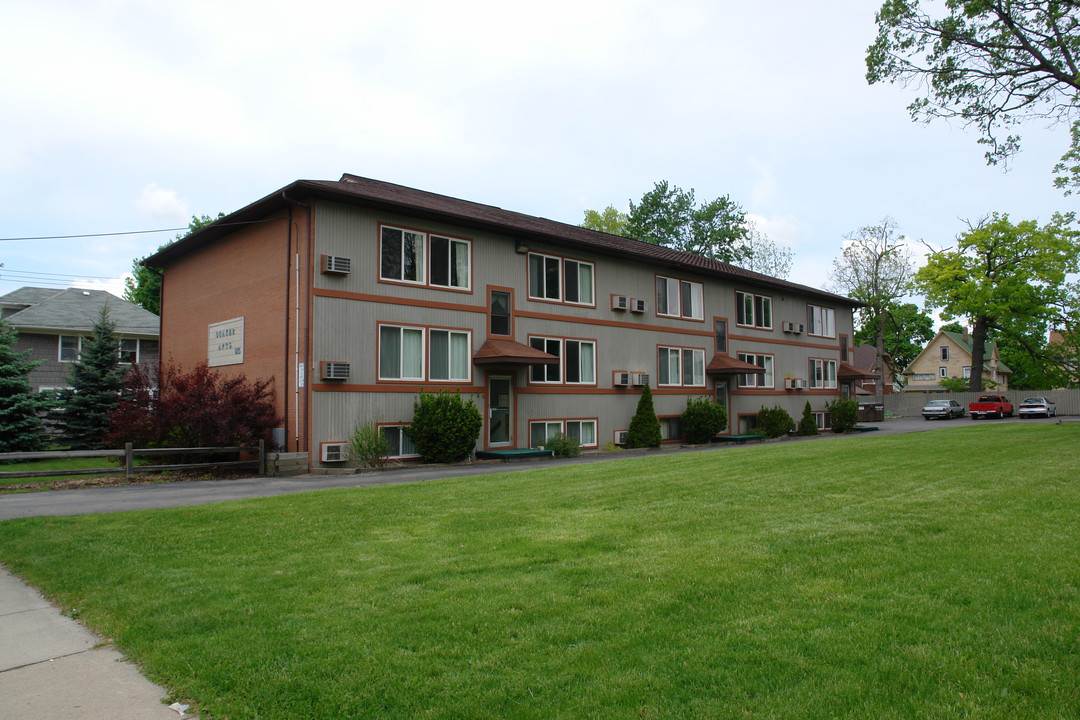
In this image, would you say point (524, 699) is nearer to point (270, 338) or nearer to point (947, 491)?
point (947, 491)

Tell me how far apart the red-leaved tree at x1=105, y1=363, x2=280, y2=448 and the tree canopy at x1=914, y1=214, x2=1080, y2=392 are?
160 ft

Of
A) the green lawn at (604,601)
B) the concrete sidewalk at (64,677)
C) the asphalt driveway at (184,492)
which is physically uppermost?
the green lawn at (604,601)

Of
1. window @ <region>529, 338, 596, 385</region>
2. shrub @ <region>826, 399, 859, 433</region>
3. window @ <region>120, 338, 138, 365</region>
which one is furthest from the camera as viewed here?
shrub @ <region>826, 399, 859, 433</region>

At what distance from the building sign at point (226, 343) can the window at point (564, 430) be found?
29.4ft

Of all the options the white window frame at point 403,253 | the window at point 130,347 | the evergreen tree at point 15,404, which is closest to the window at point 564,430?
the white window frame at point 403,253

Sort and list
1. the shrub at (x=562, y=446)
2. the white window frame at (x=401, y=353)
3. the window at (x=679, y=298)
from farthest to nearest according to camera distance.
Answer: the window at (x=679, y=298)
the shrub at (x=562, y=446)
the white window frame at (x=401, y=353)

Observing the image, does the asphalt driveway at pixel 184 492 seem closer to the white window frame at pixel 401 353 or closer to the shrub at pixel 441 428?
the shrub at pixel 441 428

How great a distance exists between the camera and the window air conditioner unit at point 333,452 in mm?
17859

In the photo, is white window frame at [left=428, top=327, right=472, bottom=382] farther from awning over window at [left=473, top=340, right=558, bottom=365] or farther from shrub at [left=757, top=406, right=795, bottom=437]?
shrub at [left=757, top=406, right=795, bottom=437]

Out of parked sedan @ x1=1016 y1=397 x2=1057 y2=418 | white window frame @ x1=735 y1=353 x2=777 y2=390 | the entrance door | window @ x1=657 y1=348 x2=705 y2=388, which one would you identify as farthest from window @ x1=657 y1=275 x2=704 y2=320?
parked sedan @ x1=1016 y1=397 x2=1057 y2=418

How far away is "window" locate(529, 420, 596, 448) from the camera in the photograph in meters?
22.9

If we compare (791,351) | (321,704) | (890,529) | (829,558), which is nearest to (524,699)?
(321,704)

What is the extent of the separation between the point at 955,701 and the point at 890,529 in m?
3.86

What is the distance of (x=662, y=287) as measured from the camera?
92.4ft
